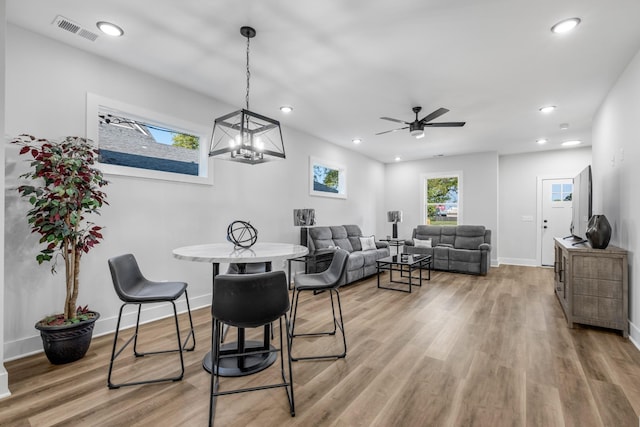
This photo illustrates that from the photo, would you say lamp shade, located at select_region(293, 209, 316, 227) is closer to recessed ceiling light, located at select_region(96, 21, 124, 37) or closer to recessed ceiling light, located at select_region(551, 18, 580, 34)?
recessed ceiling light, located at select_region(96, 21, 124, 37)

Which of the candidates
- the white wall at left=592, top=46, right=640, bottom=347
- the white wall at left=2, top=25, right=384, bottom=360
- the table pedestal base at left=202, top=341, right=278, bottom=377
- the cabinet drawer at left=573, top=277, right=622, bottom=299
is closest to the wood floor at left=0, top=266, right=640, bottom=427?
the table pedestal base at left=202, top=341, right=278, bottom=377

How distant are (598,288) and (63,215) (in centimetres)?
500

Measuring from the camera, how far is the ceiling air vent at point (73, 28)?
7.84 feet

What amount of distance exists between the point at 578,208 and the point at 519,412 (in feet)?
12.8

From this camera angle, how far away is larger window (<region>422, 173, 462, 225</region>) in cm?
749

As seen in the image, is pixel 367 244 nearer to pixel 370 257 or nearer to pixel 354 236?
pixel 354 236

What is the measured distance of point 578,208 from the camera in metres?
4.38

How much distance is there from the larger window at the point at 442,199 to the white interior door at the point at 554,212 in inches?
71.3

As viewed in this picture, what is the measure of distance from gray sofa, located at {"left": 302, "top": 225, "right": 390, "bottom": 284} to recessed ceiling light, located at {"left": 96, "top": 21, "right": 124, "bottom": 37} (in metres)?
3.48

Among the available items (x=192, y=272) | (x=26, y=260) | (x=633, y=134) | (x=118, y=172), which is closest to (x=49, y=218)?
(x=26, y=260)

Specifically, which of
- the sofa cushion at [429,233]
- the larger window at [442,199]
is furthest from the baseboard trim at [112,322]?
the larger window at [442,199]

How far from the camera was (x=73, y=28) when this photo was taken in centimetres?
248

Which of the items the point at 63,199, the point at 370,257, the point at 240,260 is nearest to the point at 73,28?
the point at 63,199

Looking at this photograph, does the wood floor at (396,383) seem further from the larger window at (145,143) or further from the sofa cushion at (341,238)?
the sofa cushion at (341,238)
